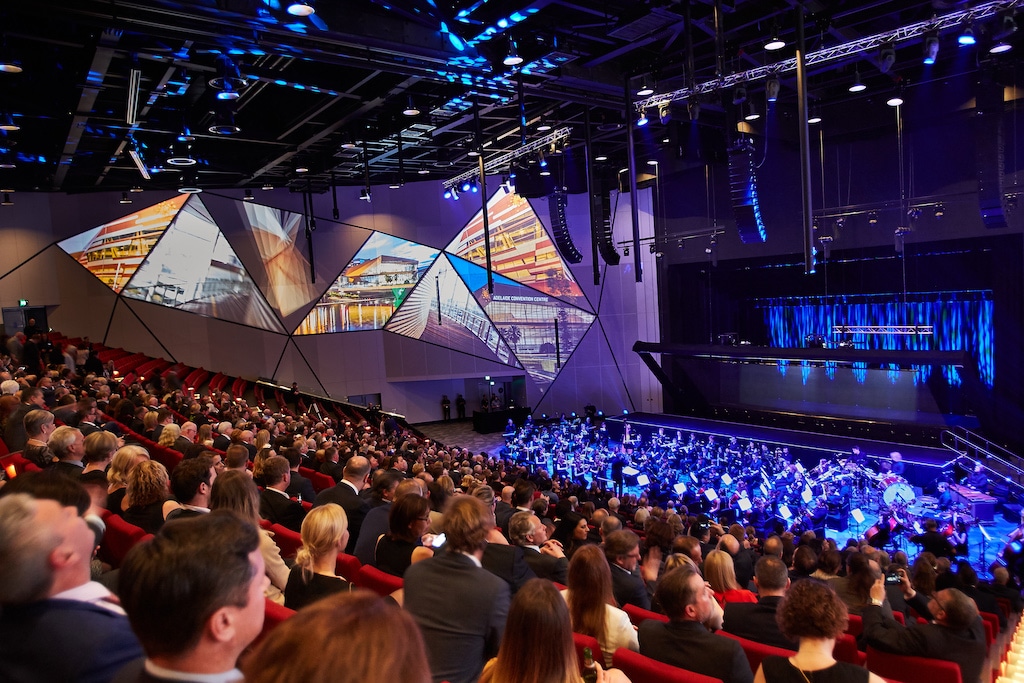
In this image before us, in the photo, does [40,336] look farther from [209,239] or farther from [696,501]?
[696,501]

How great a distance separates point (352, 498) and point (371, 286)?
16224 millimetres

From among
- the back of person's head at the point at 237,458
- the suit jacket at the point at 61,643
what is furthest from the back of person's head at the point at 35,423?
the suit jacket at the point at 61,643

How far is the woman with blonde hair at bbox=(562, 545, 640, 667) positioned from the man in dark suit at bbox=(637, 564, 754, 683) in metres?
0.10

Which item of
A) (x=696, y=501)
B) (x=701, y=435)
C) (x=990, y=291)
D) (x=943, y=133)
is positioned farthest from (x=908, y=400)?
(x=696, y=501)

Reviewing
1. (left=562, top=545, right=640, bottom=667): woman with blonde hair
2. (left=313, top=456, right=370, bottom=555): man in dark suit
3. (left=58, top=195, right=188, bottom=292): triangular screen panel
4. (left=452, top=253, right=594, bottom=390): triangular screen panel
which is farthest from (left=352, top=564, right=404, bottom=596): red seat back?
(left=452, top=253, right=594, bottom=390): triangular screen panel

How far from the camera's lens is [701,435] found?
52.6 ft

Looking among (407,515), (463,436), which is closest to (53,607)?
(407,515)

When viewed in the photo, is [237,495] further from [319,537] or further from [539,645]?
[539,645]

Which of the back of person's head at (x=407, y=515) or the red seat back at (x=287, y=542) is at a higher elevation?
the back of person's head at (x=407, y=515)

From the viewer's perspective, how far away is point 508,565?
3.17 m

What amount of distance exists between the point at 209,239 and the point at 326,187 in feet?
11.9

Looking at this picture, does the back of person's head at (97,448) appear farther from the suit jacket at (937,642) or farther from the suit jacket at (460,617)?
the suit jacket at (937,642)

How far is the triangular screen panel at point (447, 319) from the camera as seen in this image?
2045 cm

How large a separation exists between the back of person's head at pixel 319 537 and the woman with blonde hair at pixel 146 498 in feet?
2.93
